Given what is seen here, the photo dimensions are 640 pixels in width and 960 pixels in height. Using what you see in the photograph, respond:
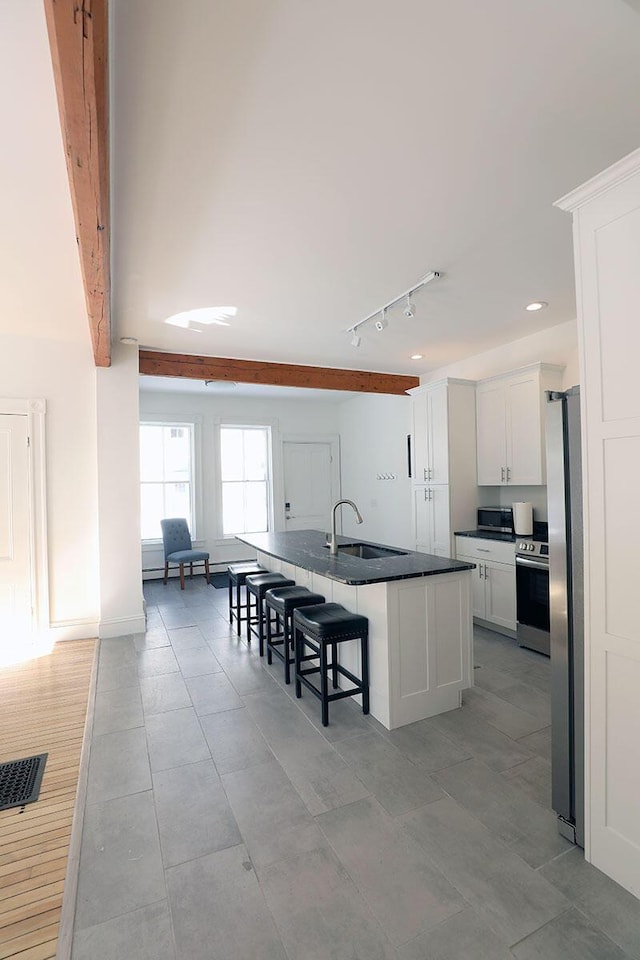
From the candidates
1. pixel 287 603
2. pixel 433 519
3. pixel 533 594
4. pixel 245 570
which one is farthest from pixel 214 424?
pixel 533 594

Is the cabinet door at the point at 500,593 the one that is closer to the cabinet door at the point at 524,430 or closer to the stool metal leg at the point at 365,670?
the cabinet door at the point at 524,430

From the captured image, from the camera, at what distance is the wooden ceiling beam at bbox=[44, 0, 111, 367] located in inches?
40.6

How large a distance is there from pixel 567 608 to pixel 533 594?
2135 mm

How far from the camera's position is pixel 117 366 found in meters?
4.44

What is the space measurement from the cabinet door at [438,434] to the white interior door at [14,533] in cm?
392

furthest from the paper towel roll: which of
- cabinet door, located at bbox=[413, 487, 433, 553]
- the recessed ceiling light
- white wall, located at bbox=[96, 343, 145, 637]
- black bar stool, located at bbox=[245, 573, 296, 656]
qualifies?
white wall, located at bbox=[96, 343, 145, 637]

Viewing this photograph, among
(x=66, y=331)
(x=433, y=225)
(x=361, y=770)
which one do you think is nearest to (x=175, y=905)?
(x=361, y=770)

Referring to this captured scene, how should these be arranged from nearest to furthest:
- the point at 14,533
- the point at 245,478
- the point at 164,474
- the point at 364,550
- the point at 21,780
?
the point at 21,780 < the point at 364,550 < the point at 14,533 < the point at 164,474 < the point at 245,478

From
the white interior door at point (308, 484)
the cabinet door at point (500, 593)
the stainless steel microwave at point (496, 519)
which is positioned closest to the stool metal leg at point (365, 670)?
the cabinet door at point (500, 593)

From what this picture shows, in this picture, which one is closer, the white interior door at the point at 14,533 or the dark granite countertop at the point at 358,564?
the dark granite countertop at the point at 358,564

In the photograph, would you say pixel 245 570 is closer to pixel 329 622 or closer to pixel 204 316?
pixel 329 622

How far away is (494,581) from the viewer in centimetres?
429

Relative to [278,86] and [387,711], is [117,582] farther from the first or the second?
[278,86]

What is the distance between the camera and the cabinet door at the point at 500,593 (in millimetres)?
4102
